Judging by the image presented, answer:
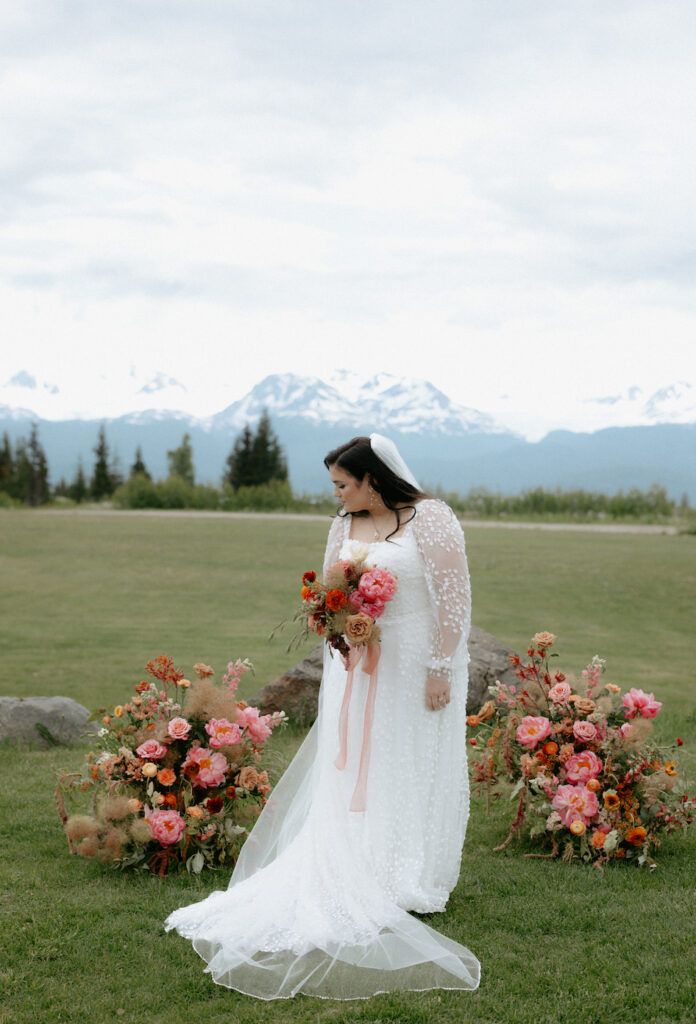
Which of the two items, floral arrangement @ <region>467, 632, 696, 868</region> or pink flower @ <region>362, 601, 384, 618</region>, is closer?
pink flower @ <region>362, 601, 384, 618</region>

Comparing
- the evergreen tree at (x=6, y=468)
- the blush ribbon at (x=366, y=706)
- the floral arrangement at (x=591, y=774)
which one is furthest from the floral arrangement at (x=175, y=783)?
the evergreen tree at (x=6, y=468)

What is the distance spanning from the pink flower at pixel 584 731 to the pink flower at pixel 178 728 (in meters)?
2.30

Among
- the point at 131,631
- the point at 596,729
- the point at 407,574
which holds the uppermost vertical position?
the point at 407,574

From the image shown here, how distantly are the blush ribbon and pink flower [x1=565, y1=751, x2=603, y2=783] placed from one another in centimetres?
140

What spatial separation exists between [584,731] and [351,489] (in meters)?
2.04

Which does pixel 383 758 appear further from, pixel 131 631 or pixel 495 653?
pixel 131 631

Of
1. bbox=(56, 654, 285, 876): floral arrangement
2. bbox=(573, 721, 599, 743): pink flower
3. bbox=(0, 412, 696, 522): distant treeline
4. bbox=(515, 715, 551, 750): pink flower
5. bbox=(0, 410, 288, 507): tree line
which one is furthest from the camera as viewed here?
Answer: bbox=(0, 410, 288, 507): tree line

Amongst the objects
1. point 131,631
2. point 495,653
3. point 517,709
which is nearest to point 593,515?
point 131,631

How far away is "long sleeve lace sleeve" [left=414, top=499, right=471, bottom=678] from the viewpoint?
476 centimetres

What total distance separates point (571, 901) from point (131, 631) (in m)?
12.0

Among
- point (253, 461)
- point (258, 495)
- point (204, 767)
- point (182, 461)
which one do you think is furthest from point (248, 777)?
point (182, 461)

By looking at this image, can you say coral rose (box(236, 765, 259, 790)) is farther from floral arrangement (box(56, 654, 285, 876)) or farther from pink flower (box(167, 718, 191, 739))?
pink flower (box(167, 718, 191, 739))

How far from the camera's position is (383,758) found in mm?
4816

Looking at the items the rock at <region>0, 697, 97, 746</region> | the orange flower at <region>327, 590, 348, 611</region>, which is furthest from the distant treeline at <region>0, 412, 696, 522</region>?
the orange flower at <region>327, 590, 348, 611</region>
